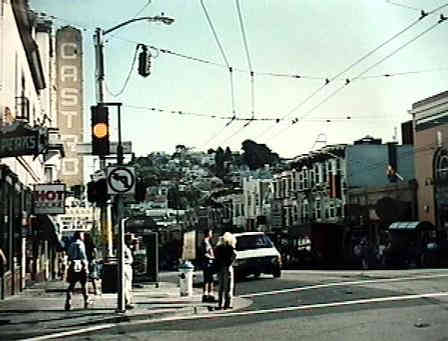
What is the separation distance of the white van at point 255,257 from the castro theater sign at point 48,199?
6.75 m

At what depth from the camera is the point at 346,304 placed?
18594mm

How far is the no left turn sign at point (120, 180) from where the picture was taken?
17.7 metres

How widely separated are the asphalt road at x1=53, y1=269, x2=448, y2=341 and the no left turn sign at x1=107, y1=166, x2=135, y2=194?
287cm

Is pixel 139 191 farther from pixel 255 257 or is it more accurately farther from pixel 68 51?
pixel 68 51

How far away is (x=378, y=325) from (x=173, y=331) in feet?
11.5

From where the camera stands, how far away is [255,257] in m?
29.6

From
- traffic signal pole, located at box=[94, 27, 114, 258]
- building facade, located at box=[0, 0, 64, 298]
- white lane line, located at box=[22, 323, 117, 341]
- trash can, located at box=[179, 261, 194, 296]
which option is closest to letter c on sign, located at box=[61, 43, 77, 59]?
building facade, located at box=[0, 0, 64, 298]

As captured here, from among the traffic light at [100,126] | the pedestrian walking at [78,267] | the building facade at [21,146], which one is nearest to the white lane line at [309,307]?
the pedestrian walking at [78,267]

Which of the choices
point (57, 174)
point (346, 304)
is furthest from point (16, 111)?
point (57, 174)

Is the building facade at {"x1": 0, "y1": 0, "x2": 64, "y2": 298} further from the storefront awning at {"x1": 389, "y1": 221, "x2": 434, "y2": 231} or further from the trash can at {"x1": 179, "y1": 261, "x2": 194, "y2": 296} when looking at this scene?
the storefront awning at {"x1": 389, "y1": 221, "x2": 434, "y2": 231}

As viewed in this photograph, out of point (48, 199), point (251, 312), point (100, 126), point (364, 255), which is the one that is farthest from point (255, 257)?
point (364, 255)

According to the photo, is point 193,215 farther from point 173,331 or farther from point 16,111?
point 173,331

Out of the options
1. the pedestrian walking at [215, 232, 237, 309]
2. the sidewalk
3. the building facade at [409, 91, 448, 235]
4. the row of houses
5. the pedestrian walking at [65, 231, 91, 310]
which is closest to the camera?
the sidewalk

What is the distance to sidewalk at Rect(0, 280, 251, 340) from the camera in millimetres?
15898
